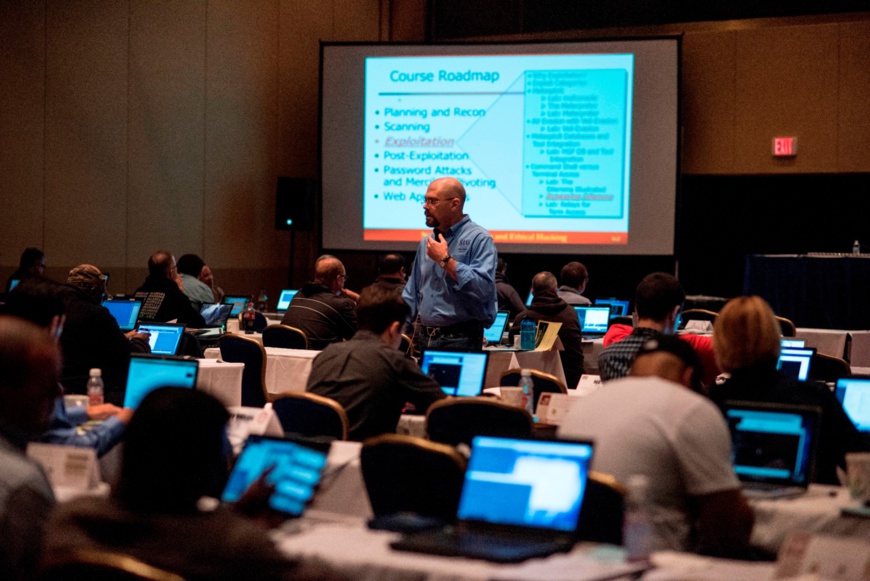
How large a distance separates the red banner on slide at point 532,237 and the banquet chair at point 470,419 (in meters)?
7.32

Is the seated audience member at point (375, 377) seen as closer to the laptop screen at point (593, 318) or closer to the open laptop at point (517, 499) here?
the open laptop at point (517, 499)

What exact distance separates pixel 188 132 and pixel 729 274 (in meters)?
6.45

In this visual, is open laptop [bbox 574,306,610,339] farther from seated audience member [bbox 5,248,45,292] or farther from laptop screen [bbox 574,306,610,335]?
seated audience member [bbox 5,248,45,292]

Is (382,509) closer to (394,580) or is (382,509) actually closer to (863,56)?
(394,580)

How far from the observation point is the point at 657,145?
11.4 meters

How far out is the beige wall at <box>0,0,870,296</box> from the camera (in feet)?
34.1

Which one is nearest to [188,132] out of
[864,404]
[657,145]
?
[657,145]

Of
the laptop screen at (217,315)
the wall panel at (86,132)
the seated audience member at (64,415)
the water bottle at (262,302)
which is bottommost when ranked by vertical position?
the water bottle at (262,302)

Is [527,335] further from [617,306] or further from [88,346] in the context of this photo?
[617,306]

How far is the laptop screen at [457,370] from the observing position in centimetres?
511

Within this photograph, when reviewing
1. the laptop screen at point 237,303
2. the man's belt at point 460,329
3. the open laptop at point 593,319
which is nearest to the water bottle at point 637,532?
the man's belt at point 460,329

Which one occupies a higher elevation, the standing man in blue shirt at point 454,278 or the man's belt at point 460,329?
the standing man in blue shirt at point 454,278

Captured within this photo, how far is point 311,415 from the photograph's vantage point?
405 centimetres

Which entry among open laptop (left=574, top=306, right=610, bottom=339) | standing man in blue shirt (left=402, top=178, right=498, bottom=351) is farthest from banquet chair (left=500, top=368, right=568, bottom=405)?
open laptop (left=574, top=306, right=610, bottom=339)
